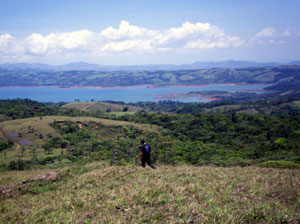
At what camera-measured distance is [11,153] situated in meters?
50.4

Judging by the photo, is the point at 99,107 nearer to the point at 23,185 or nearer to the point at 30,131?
the point at 30,131

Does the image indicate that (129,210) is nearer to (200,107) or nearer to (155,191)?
(155,191)

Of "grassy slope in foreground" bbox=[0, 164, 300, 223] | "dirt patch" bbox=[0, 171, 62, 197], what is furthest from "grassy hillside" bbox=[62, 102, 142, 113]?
"grassy slope in foreground" bbox=[0, 164, 300, 223]

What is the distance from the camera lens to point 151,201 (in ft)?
25.3

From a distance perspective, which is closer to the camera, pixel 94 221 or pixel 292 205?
pixel 94 221

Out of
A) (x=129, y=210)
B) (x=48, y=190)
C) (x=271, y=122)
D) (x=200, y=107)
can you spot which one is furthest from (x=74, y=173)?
(x=200, y=107)

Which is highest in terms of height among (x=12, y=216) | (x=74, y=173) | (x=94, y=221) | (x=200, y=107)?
(x=94, y=221)

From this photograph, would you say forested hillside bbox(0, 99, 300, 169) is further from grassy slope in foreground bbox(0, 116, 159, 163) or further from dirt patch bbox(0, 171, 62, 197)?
dirt patch bbox(0, 171, 62, 197)

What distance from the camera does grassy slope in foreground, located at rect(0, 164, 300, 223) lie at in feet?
21.6

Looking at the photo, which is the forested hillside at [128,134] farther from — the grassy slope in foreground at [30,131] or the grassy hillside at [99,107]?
the grassy hillside at [99,107]

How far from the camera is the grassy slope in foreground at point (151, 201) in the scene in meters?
6.60

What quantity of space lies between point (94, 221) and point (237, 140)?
5774 centimetres

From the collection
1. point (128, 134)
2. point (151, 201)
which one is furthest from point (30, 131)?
point (151, 201)

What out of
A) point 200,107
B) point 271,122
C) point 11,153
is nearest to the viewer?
point 11,153
